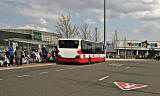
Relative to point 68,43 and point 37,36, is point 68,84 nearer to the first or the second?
point 68,43

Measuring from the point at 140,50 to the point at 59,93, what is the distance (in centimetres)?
7949

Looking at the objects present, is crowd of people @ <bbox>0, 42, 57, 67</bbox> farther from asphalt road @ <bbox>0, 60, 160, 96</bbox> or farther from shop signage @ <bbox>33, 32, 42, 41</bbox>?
shop signage @ <bbox>33, 32, 42, 41</bbox>

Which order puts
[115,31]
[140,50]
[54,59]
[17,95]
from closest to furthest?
[17,95] < [54,59] < [115,31] < [140,50]

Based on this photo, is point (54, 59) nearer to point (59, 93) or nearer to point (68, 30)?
point (68, 30)

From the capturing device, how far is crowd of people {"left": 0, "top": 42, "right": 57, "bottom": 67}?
50.6ft

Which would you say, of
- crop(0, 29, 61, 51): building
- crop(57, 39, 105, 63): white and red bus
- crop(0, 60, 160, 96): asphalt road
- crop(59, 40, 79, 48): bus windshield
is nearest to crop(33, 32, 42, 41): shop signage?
crop(0, 29, 61, 51): building

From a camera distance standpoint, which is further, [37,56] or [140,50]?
[140,50]

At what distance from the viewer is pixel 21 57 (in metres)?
16.6

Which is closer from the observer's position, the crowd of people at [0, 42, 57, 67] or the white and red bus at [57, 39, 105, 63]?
the crowd of people at [0, 42, 57, 67]

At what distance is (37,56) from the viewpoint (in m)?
20.5

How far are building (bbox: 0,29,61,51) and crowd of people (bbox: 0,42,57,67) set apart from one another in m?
2.27

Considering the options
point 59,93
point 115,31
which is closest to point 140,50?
point 115,31

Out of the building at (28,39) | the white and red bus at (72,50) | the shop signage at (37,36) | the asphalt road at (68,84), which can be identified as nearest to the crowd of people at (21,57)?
the white and red bus at (72,50)

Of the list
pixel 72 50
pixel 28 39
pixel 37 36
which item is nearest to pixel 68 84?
pixel 72 50
